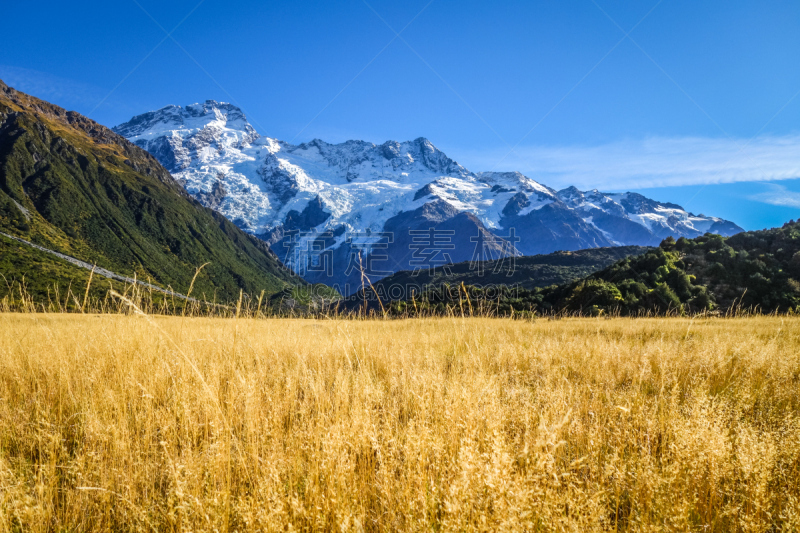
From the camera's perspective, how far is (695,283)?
18141 mm

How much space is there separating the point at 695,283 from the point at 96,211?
650ft

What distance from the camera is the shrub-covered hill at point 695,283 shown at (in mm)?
16328

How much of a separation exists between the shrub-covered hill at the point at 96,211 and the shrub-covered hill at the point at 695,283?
111406 millimetres

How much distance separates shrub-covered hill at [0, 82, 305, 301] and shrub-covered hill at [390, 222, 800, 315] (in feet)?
366

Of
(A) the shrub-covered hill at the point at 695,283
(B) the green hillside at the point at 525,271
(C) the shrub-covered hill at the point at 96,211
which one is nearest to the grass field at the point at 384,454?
(A) the shrub-covered hill at the point at 695,283

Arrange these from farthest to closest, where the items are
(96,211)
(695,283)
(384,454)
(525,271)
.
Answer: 1. (96,211)
2. (525,271)
3. (695,283)
4. (384,454)

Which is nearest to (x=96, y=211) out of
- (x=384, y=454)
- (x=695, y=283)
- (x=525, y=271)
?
(x=525, y=271)

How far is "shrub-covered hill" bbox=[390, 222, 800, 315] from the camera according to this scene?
53.6ft

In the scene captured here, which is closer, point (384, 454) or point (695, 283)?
point (384, 454)

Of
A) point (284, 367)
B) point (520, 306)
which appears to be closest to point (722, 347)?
point (284, 367)

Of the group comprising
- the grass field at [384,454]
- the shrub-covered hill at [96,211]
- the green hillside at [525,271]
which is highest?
the shrub-covered hill at [96,211]

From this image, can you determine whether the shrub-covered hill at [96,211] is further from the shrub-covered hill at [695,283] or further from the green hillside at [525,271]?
the shrub-covered hill at [695,283]

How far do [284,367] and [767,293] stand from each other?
2253 centimetres

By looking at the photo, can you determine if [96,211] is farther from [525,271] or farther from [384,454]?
[384,454]
